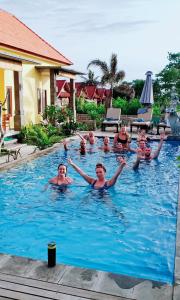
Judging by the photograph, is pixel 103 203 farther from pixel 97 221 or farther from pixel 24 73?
pixel 24 73

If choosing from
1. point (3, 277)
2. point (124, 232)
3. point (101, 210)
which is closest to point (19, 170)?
point (101, 210)

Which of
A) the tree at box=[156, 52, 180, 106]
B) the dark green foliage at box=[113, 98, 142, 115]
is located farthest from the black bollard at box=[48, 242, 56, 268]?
the tree at box=[156, 52, 180, 106]

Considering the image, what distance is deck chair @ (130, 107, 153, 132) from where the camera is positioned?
21469 mm

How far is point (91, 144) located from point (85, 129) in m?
6.21

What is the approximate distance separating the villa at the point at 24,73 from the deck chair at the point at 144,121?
4.58 metres

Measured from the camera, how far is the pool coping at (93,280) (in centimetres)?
397

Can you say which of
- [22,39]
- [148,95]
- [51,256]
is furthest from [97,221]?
[148,95]

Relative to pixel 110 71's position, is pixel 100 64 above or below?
above

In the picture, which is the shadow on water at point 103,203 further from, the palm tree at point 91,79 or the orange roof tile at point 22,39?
the palm tree at point 91,79

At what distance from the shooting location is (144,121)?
22.2 m

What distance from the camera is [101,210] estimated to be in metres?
8.05

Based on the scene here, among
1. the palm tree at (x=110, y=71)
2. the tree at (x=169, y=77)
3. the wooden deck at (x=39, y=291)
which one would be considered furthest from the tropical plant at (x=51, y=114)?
the tree at (x=169, y=77)

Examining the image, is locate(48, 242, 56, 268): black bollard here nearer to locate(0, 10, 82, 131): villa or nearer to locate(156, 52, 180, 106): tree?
locate(0, 10, 82, 131): villa

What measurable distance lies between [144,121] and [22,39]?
9.29 meters
